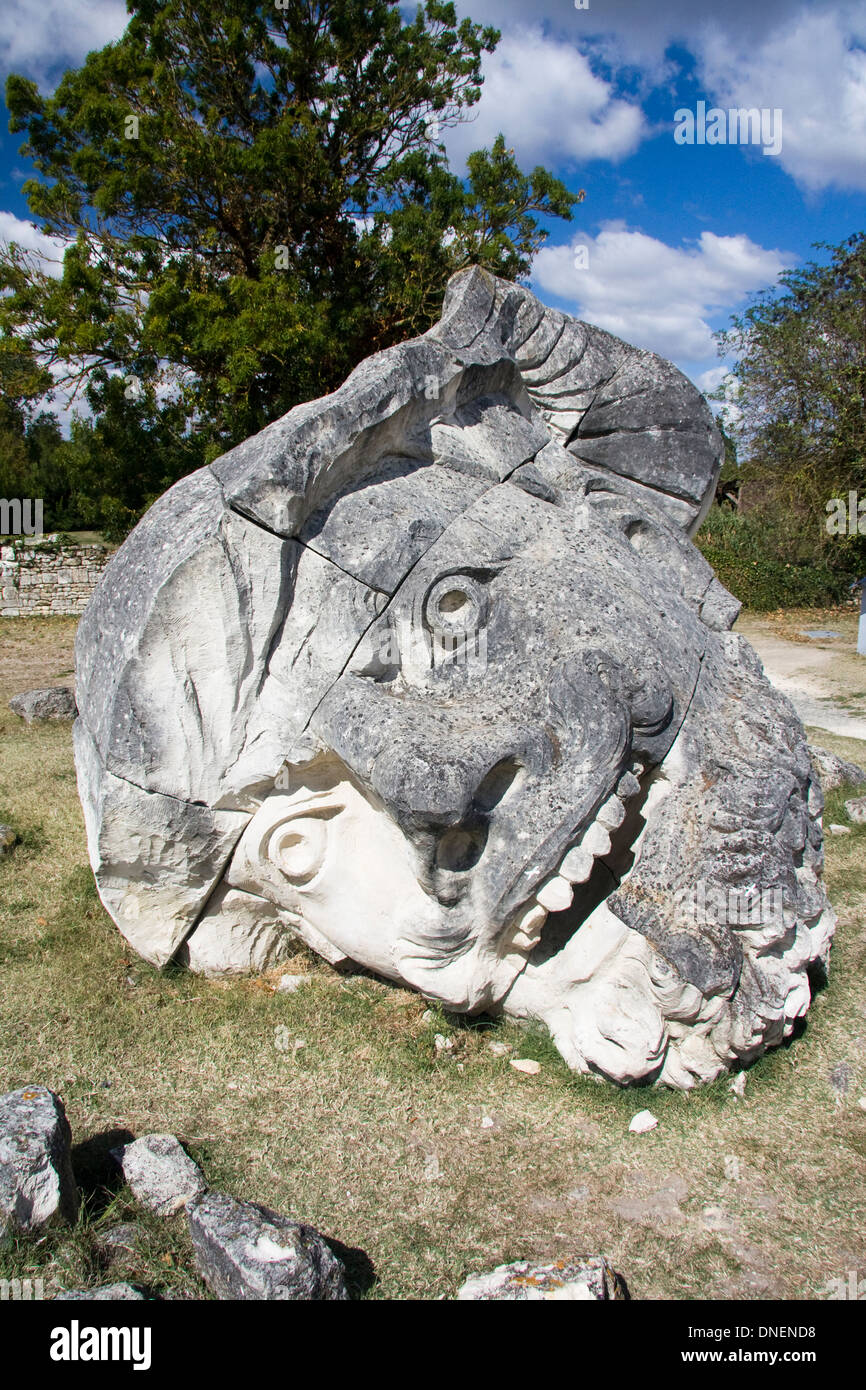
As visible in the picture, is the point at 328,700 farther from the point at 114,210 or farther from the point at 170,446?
the point at 114,210

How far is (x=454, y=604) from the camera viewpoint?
3.66m

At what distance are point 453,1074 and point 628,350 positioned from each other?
350cm

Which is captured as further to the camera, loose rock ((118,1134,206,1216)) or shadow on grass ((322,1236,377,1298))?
loose rock ((118,1134,206,1216))

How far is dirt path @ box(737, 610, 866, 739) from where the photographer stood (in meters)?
9.23

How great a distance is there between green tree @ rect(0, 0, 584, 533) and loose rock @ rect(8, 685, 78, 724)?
2758 millimetres

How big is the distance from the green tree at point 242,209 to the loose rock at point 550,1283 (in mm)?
7720

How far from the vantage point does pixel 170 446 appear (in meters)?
9.81

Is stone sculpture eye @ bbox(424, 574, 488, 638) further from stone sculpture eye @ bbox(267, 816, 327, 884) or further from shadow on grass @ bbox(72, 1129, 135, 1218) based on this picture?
shadow on grass @ bbox(72, 1129, 135, 1218)

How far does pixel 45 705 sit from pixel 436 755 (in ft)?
19.0

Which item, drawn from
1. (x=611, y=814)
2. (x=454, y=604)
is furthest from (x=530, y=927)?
(x=454, y=604)

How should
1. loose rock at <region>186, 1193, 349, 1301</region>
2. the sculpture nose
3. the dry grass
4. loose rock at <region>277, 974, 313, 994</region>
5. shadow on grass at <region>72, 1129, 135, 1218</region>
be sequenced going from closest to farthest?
loose rock at <region>186, 1193, 349, 1301</region> < the dry grass < shadow on grass at <region>72, 1129, 135, 1218</region> < the sculpture nose < loose rock at <region>277, 974, 313, 994</region>

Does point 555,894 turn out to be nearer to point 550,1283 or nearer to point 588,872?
point 588,872

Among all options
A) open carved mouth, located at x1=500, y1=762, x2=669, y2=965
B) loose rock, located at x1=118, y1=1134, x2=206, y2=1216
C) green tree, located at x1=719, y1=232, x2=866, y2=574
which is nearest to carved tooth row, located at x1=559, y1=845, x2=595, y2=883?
open carved mouth, located at x1=500, y1=762, x2=669, y2=965

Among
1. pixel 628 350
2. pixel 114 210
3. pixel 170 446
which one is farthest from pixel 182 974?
pixel 114 210
